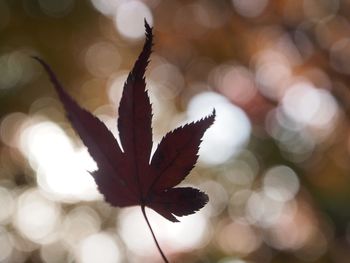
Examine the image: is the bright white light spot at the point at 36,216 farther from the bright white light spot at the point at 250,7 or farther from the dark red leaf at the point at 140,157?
the dark red leaf at the point at 140,157

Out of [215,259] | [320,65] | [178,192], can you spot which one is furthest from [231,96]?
[178,192]

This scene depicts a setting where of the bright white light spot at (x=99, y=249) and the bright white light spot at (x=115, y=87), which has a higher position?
the bright white light spot at (x=115, y=87)

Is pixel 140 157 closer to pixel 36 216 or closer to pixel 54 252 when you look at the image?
pixel 54 252

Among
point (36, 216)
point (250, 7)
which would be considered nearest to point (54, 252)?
point (36, 216)

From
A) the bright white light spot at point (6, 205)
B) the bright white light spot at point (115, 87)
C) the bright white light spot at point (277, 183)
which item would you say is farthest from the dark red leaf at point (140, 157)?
the bright white light spot at point (6, 205)

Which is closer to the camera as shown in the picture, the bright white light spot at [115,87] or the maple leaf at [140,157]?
the maple leaf at [140,157]

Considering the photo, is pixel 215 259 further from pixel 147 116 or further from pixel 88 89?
pixel 147 116
